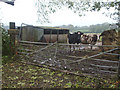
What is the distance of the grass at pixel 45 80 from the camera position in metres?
3.35

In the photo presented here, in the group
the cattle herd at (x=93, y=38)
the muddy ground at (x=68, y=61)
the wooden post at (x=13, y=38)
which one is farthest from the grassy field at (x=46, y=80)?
the cattle herd at (x=93, y=38)

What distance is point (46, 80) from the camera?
147 inches

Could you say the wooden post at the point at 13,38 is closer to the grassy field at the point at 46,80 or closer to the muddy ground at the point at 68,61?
the muddy ground at the point at 68,61

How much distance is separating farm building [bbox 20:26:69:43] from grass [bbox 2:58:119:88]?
12.8ft

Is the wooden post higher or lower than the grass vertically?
higher

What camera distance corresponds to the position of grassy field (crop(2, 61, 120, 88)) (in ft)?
11.0

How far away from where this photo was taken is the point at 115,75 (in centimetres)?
359

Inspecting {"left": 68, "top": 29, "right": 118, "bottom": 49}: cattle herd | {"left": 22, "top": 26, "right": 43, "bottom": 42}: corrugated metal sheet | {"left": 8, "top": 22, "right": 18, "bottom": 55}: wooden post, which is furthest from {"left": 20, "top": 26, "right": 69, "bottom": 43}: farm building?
{"left": 8, "top": 22, "right": 18, "bottom": 55}: wooden post

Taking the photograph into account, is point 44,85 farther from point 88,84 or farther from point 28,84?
point 88,84

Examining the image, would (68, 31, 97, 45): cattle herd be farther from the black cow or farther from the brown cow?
the brown cow

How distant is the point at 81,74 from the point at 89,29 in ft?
5.90

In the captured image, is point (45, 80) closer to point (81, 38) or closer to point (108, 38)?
point (108, 38)

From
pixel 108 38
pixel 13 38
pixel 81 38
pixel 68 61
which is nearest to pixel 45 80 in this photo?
pixel 68 61

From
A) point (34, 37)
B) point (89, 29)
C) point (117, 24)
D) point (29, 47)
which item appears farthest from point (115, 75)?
point (34, 37)
